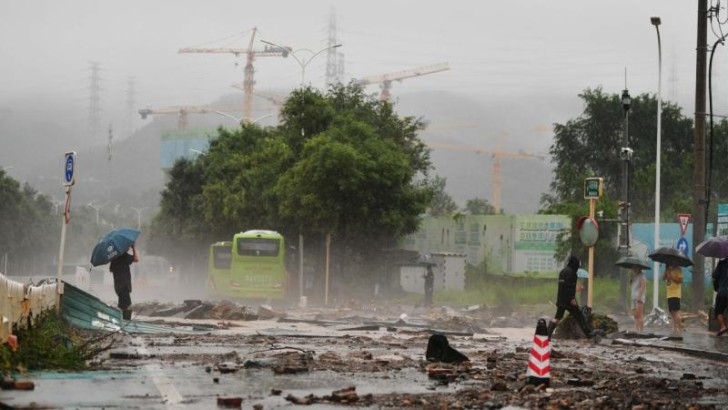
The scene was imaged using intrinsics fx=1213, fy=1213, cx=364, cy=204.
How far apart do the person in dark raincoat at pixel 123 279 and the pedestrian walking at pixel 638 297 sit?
1142cm

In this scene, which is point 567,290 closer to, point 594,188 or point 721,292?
point 721,292

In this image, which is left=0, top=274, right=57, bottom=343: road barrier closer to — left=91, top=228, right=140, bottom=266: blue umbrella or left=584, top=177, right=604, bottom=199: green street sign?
left=91, top=228, right=140, bottom=266: blue umbrella

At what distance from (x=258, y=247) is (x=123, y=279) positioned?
2872 centimetres

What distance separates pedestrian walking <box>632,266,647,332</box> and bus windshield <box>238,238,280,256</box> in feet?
93.8

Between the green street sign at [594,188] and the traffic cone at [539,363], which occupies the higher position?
the green street sign at [594,188]

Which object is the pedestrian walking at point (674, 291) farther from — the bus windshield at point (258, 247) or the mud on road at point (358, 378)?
the bus windshield at point (258, 247)

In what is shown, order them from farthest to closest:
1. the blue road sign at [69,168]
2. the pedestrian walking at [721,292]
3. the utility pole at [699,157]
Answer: the utility pole at [699,157], the pedestrian walking at [721,292], the blue road sign at [69,168]

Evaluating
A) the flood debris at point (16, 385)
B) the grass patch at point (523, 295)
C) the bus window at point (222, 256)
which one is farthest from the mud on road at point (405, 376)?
the bus window at point (222, 256)

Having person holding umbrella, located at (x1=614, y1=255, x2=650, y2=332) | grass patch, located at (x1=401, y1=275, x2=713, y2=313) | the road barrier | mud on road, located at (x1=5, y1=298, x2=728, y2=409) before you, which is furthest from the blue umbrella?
grass patch, located at (x1=401, y1=275, x2=713, y2=313)

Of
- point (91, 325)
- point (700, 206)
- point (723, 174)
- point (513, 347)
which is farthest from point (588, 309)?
point (723, 174)

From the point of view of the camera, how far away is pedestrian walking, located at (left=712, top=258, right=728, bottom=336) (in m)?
25.1

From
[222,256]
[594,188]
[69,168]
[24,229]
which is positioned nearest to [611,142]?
[222,256]

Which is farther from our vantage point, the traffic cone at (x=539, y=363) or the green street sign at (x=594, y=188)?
the green street sign at (x=594, y=188)

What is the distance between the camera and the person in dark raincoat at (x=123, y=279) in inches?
1045
